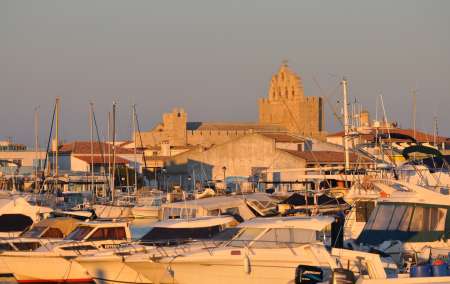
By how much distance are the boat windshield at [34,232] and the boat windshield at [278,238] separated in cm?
880

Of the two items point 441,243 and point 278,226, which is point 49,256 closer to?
point 278,226

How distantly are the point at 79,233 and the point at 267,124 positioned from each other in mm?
113961

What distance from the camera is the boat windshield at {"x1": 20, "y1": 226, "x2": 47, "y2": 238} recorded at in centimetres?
2723

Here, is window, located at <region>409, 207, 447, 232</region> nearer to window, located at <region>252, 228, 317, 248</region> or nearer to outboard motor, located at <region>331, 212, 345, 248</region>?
outboard motor, located at <region>331, 212, 345, 248</region>

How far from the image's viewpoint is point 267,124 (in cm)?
13938

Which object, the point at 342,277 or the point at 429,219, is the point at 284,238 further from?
the point at 429,219

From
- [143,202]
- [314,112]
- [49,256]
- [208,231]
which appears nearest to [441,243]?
[208,231]

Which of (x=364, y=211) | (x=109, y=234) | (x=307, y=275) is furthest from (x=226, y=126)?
(x=307, y=275)

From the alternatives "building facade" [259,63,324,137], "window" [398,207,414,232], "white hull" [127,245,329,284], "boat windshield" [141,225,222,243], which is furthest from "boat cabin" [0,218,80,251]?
"building facade" [259,63,324,137]

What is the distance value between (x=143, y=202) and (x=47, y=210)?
22.8 ft

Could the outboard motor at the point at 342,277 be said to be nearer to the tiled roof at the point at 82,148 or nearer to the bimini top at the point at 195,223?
the bimini top at the point at 195,223

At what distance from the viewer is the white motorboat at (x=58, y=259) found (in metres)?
25.0

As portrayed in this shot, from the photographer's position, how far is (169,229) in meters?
24.8

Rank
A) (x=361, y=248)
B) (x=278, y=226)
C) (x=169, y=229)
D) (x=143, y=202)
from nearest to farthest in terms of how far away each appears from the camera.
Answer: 1. (x=278, y=226)
2. (x=361, y=248)
3. (x=169, y=229)
4. (x=143, y=202)
